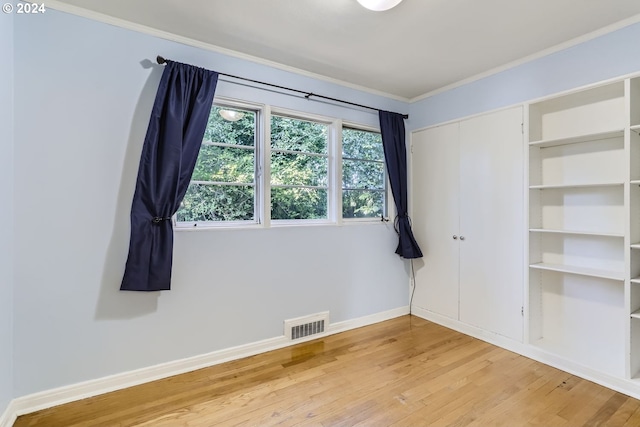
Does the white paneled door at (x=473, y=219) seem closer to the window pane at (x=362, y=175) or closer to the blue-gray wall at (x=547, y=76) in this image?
the blue-gray wall at (x=547, y=76)

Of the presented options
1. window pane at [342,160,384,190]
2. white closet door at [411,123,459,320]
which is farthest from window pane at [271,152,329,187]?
white closet door at [411,123,459,320]

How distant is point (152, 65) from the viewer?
2246 millimetres

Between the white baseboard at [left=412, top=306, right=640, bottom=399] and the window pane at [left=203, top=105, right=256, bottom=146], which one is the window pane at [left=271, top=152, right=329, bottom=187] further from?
the white baseboard at [left=412, top=306, right=640, bottom=399]

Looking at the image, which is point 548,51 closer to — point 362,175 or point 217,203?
point 362,175

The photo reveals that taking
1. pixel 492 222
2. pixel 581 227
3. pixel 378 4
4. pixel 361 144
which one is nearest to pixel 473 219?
pixel 492 222

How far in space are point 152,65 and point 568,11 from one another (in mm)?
2840

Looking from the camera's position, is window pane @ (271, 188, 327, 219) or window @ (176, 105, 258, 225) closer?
window @ (176, 105, 258, 225)

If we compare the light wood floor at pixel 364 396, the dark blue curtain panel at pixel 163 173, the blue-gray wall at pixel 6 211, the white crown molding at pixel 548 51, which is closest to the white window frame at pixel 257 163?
the dark blue curtain panel at pixel 163 173

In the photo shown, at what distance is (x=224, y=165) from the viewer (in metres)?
2.59

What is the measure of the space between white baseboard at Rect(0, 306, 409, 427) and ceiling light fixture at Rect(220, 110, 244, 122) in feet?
6.24

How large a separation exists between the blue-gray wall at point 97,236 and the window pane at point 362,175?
3.51 ft

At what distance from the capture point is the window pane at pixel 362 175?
330 centimetres

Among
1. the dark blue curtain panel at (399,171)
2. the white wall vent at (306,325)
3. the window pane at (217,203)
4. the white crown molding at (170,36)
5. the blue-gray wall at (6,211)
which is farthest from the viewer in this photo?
the dark blue curtain panel at (399,171)

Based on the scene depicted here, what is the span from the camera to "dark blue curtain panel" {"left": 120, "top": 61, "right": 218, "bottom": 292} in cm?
213
